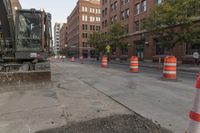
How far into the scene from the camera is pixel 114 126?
2.77m

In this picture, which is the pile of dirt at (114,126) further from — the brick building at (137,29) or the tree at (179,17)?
the brick building at (137,29)

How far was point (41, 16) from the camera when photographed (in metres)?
7.68

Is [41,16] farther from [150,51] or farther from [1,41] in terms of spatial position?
[150,51]

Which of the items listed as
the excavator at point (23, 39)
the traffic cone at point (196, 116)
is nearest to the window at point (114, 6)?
the excavator at point (23, 39)

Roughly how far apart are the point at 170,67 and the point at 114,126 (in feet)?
19.9

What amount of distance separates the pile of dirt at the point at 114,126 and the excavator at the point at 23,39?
4.53 meters

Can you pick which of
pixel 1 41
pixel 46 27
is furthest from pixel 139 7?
pixel 1 41

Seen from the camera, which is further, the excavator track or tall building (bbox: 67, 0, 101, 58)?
tall building (bbox: 67, 0, 101, 58)

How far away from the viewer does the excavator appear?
22.8 feet

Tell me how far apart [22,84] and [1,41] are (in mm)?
2913

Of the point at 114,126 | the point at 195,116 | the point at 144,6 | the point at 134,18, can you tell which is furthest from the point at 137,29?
the point at 195,116

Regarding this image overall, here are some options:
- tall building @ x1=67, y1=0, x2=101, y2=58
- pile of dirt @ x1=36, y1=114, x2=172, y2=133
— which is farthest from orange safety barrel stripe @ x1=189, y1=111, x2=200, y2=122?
tall building @ x1=67, y1=0, x2=101, y2=58

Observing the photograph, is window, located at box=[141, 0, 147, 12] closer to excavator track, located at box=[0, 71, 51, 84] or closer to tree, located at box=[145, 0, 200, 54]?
tree, located at box=[145, 0, 200, 54]

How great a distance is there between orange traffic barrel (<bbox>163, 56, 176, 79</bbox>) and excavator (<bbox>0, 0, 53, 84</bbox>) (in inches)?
237
